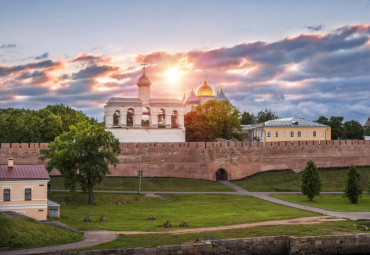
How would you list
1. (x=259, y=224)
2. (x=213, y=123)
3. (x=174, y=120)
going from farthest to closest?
(x=213, y=123), (x=174, y=120), (x=259, y=224)

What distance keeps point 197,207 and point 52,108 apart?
4182cm

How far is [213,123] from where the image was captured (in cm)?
7112

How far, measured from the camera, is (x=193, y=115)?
76438mm

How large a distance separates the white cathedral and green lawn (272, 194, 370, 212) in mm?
22012

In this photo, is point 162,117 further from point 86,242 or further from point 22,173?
point 86,242

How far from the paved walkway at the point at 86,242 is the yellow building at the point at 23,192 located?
4622mm

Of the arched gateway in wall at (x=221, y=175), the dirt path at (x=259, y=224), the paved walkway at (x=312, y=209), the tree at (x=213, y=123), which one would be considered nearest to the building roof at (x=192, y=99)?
the tree at (x=213, y=123)

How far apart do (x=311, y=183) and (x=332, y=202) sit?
2.23 meters

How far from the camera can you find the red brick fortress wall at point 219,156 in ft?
183

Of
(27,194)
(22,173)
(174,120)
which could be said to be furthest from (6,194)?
(174,120)

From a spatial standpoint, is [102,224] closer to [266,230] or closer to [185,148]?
[266,230]

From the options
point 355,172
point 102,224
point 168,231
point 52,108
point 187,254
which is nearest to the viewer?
point 187,254

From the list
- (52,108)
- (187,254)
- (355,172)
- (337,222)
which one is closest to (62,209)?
(187,254)

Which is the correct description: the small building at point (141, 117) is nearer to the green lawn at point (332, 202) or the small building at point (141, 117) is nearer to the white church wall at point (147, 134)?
the white church wall at point (147, 134)
